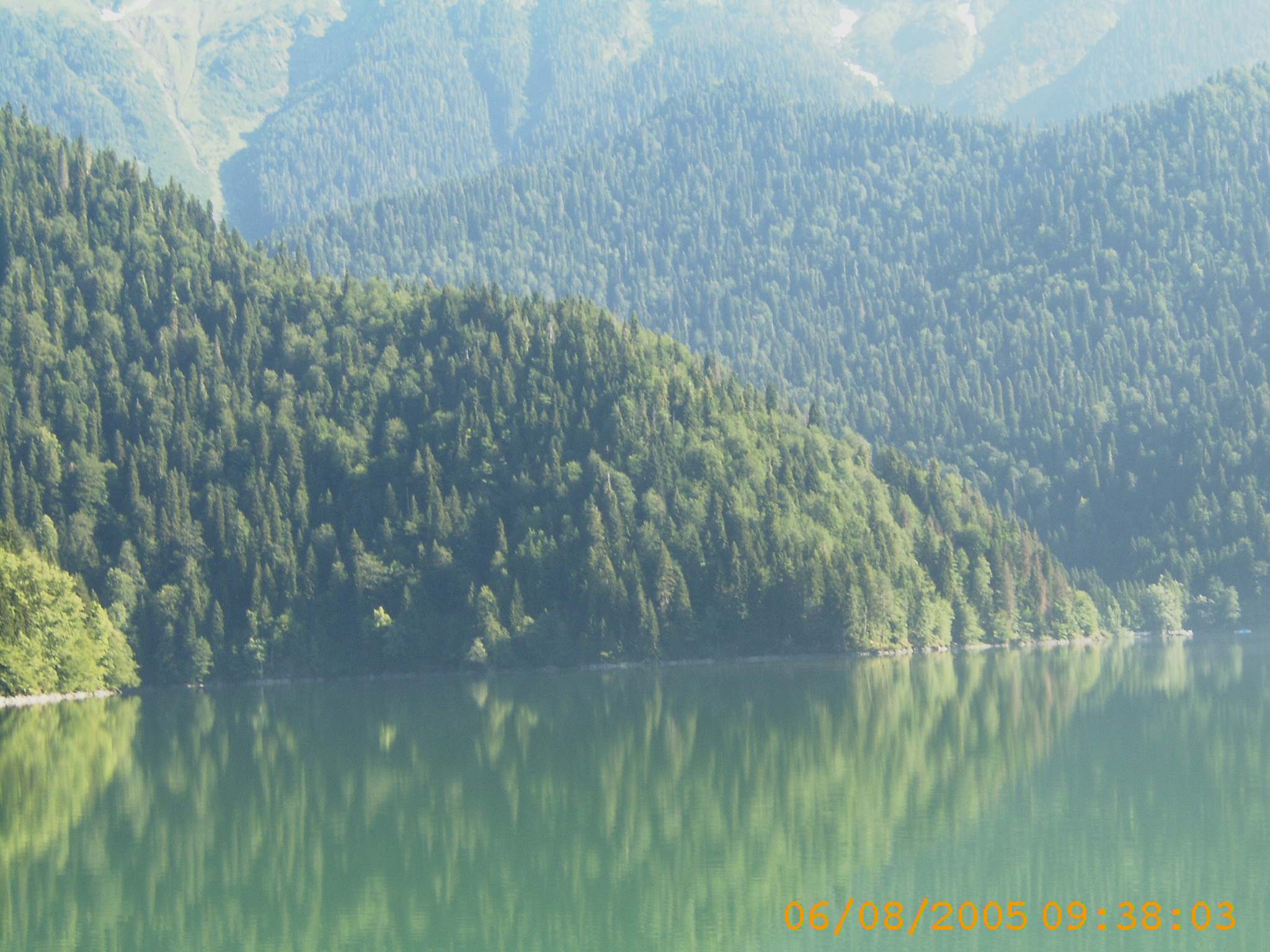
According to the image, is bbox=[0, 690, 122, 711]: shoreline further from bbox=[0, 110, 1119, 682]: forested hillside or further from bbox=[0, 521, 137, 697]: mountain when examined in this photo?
bbox=[0, 110, 1119, 682]: forested hillside

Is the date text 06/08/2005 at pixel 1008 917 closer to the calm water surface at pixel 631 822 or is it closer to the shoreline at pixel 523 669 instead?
the calm water surface at pixel 631 822

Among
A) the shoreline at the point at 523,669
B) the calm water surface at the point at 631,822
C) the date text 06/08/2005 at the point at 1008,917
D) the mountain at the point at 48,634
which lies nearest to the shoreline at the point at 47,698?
the mountain at the point at 48,634

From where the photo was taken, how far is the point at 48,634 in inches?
4884

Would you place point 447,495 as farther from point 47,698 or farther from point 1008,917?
point 1008,917

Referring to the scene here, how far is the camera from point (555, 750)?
277 feet

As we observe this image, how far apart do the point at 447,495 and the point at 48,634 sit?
51.9m

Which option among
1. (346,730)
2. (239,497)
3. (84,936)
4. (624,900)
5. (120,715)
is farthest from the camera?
(239,497)

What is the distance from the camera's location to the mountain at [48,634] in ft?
386

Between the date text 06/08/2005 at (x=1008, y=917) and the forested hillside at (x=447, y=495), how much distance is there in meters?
106

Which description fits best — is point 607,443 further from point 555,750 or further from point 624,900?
point 624,900

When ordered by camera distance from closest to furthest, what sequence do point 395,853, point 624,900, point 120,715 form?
point 624,900
point 395,853
point 120,715

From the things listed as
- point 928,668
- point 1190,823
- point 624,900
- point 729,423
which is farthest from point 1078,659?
point 624,900

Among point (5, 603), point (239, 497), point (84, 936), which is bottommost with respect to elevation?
point (84, 936)

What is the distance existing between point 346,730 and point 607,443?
77.7 meters
